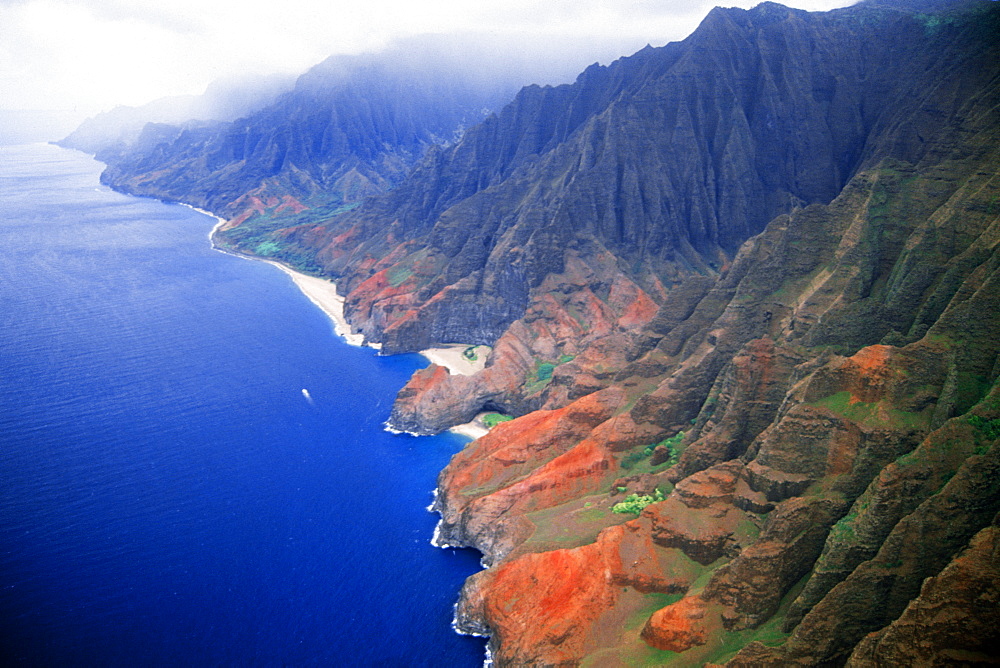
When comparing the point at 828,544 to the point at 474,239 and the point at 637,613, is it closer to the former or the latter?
the point at 637,613

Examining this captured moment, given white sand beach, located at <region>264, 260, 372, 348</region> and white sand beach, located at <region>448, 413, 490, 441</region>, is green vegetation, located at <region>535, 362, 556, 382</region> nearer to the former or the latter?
white sand beach, located at <region>448, 413, 490, 441</region>

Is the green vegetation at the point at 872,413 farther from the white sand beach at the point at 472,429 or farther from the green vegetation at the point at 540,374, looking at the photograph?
the white sand beach at the point at 472,429

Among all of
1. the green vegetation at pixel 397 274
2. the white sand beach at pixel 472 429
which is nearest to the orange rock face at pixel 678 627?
the white sand beach at pixel 472 429

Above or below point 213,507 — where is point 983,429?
above

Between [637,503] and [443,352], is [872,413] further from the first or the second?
[443,352]

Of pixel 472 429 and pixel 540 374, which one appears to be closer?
pixel 472 429

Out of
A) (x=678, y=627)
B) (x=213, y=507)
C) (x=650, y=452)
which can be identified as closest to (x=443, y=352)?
(x=213, y=507)

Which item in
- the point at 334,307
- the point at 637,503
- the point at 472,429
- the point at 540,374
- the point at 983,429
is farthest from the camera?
the point at 334,307
